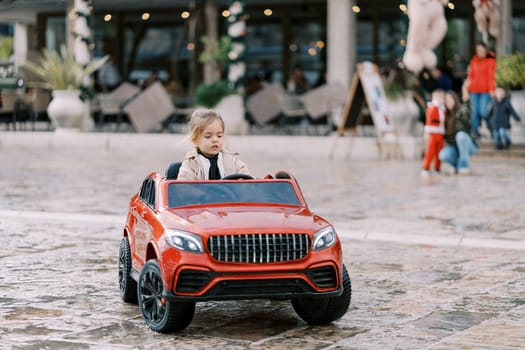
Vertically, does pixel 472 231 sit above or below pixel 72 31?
below

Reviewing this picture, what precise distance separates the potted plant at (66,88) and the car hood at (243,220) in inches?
814

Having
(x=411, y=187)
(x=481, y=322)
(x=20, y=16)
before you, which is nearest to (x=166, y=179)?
(x=481, y=322)

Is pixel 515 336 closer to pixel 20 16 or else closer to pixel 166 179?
pixel 166 179

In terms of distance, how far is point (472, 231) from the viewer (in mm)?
11930

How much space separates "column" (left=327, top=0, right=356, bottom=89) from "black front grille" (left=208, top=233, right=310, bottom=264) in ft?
72.4

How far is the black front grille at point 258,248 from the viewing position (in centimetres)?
673

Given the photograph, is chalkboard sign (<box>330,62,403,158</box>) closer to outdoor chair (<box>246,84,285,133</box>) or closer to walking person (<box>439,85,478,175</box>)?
walking person (<box>439,85,478,175</box>)

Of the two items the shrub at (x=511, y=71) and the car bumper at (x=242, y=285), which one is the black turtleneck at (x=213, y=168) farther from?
the shrub at (x=511, y=71)

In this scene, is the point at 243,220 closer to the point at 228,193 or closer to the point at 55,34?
the point at 228,193

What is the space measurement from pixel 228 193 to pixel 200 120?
563 millimetres

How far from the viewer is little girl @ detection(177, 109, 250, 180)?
771 centimetres

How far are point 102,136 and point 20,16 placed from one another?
9.07m

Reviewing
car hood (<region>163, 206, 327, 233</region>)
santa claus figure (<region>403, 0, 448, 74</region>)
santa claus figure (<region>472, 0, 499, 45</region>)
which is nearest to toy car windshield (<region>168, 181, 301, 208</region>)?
car hood (<region>163, 206, 327, 233</region>)

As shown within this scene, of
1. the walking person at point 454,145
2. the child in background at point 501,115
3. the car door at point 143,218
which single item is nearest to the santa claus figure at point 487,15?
the child in background at point 501,115
